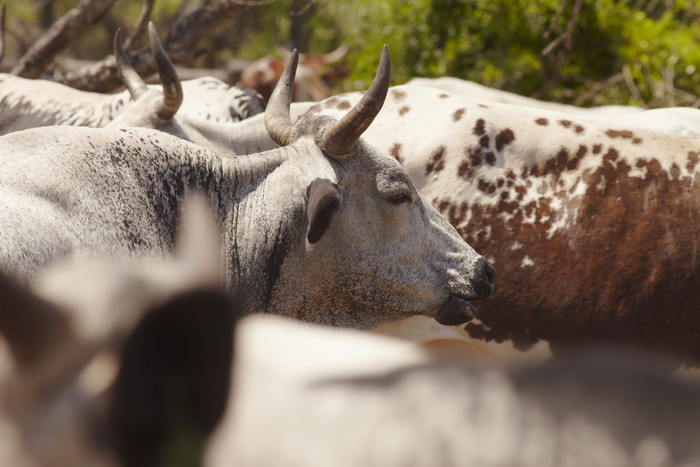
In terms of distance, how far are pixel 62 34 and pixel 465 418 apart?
6575mm

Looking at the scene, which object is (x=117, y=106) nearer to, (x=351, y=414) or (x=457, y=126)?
(x=457, y=126)

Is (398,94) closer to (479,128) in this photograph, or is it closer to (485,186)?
(479,128)

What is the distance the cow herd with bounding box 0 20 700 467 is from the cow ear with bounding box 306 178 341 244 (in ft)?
0.03

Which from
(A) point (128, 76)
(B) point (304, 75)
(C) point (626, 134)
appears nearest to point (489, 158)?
(C) point (626, 134)

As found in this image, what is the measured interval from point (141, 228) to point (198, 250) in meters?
1.94

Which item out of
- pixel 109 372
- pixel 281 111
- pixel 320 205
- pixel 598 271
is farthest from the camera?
pixel 598 271

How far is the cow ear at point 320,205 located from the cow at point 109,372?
7.42 feet

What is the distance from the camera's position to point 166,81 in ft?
13.0

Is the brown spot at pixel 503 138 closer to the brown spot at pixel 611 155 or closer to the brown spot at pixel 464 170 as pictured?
the brown spot at pixel 464 170

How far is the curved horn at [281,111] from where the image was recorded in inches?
140

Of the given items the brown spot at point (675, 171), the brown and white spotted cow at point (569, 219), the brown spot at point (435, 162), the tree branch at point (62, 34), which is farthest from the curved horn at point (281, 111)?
the tree branch at point (62, 34)

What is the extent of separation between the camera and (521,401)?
0.85m

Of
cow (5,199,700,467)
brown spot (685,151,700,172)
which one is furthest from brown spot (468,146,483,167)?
cow (5,199,700,467)

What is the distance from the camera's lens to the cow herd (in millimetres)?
808
